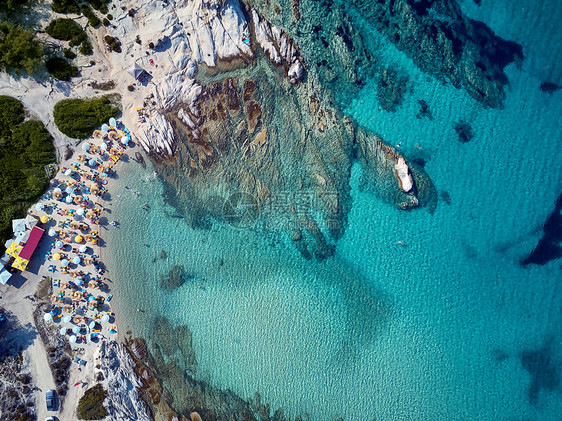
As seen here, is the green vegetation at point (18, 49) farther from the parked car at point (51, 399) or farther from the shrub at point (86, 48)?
the parked car at point (51, 399)

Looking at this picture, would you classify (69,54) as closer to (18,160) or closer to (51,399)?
(18,160)

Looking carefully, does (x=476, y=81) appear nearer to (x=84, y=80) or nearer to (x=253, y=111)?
(x=253, y=111)

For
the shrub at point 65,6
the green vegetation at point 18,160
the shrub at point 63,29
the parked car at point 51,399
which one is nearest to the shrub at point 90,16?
the shrub at point 65,6

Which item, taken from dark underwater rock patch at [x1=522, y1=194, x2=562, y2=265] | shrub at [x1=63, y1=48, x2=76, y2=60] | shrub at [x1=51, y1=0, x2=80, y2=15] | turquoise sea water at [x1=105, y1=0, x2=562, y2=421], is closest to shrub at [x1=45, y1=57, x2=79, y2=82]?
shrub at [x1=63, y1=48, x2=76, y2=60]

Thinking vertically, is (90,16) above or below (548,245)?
above

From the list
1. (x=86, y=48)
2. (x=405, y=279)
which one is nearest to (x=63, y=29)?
(x=86, y=48)

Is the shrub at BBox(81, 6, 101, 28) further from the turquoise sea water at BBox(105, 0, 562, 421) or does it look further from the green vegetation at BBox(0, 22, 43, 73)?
the turquoise sea water at BBox(105, 0, 562, 421)
